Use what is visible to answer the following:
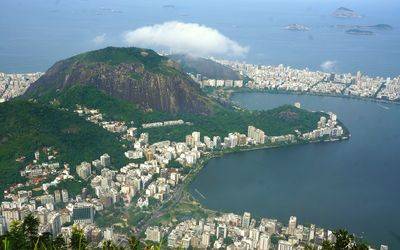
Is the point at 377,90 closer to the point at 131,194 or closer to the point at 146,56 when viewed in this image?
the point at 146,56

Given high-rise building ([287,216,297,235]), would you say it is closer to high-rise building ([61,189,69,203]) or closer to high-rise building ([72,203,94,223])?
high-rise building ([72,203,94,223])

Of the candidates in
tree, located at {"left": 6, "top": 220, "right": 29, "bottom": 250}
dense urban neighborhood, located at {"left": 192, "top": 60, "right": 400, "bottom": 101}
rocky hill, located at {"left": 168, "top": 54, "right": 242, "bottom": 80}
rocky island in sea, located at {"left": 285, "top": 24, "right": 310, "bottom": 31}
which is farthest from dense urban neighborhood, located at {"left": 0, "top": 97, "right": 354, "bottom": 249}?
rocky island in sea, located at {"left": 285, "top": 24, "right": 310, "bottom": 31}

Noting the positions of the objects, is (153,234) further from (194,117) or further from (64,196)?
A: (194,117)

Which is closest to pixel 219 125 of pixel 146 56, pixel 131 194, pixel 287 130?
pixel 287 130

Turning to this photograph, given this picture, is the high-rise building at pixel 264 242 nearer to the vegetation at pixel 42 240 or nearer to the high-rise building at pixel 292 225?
the high-rise building at pixel 292 225

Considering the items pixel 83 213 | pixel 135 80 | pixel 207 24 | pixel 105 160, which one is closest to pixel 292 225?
pixel 83 213

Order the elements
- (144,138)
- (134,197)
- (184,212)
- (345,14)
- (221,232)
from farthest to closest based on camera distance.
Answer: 1. (345,14)
2. (144,138)
3. (134,197)
4. (184,212)
5. (221,232)
